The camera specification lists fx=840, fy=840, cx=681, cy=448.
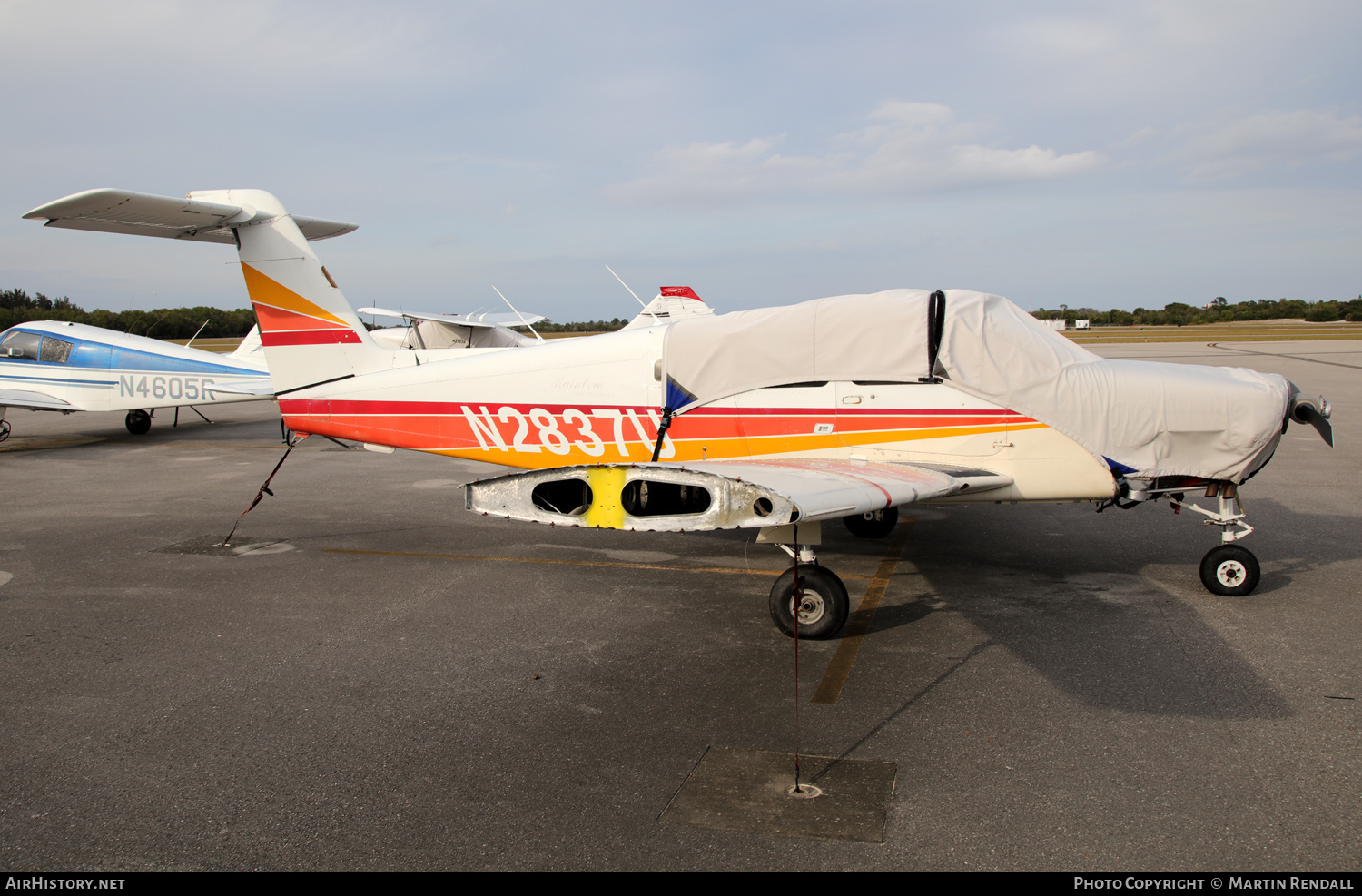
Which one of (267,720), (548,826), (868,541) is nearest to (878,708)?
(548,826)

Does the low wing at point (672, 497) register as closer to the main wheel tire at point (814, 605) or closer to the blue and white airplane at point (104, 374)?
the main wheel tire at point (814, 605)

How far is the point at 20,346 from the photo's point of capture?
1661cm

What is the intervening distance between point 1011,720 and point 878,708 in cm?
68

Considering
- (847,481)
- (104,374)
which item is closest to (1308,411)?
(847,481)

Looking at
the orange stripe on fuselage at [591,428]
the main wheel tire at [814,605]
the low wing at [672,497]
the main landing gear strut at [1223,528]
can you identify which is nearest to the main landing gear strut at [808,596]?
the main wheel tire at [814,605]

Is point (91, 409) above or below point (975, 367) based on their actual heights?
below

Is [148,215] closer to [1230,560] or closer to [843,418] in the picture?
[843,418]

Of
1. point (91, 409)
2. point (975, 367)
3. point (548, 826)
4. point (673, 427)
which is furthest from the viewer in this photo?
point (91, 409)

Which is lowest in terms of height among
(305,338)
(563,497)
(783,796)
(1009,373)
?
(783,796)

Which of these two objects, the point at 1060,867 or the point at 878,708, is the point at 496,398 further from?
the point at 1060,867

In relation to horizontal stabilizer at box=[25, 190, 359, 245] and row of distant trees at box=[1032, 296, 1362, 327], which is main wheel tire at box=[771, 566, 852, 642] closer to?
horizontal stabilizer at box=[25, 190, 359, 245]

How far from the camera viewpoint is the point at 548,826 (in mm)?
3494

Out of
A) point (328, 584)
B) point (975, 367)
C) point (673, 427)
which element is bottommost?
point (328, 584)

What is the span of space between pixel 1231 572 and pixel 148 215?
954 cm
